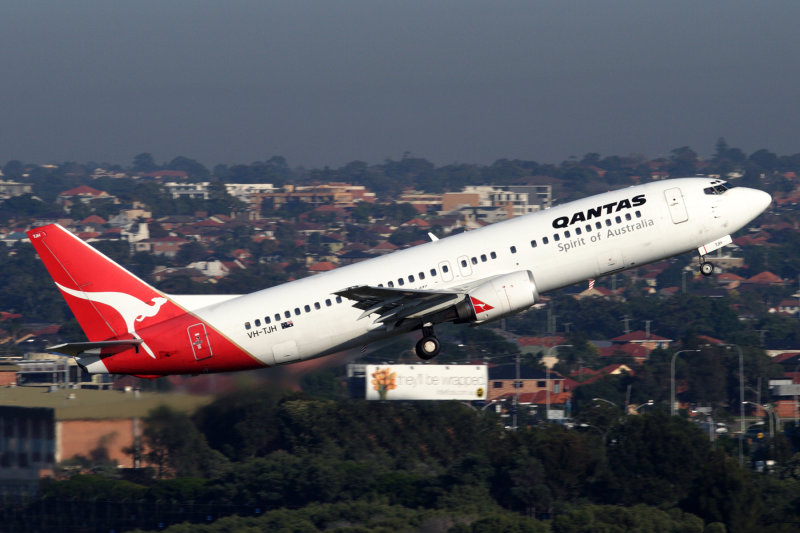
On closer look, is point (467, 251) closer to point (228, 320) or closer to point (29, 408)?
point (228, 320)

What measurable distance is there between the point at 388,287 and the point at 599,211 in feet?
31.5

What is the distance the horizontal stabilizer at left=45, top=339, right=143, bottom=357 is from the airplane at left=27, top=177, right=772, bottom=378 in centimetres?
7

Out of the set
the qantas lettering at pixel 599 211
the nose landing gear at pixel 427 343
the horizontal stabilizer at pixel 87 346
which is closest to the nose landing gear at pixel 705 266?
the qantas lettering at pixel 599 211

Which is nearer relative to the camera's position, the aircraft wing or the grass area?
the aircraft wing

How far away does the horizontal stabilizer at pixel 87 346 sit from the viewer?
1871 inches

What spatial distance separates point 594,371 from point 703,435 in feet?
243

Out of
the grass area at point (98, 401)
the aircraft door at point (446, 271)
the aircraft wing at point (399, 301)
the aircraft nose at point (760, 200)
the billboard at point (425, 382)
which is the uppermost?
the aircraft nose at point (760, 200)

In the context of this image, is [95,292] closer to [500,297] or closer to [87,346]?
[87,346]

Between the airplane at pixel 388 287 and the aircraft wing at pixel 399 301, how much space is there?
0.05 m

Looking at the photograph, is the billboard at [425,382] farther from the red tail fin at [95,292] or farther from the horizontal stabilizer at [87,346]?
the horizontal stabilizer at [87,346]

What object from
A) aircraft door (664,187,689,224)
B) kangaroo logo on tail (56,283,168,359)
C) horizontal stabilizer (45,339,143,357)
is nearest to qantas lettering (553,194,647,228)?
aircraft door (664,187,689,224)

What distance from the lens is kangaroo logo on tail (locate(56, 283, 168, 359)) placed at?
5066cm

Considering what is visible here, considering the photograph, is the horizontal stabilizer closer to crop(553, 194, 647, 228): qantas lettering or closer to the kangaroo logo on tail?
the kangaroo logo on tail

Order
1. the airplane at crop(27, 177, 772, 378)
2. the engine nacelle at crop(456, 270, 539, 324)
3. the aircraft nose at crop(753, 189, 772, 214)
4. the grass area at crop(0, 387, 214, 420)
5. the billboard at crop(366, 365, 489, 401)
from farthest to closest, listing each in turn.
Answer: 1. the billboard at crop(366, 365, 489, 401)
2. the grass area at crop(0, 387, 214, 420)
3. the aircraft nose at crop(753, 189, 772, 214)
4. the airplane at crop(27, 177, 772, 378)
5. the engine nacelle at crop(456, 270, 539, 324)
